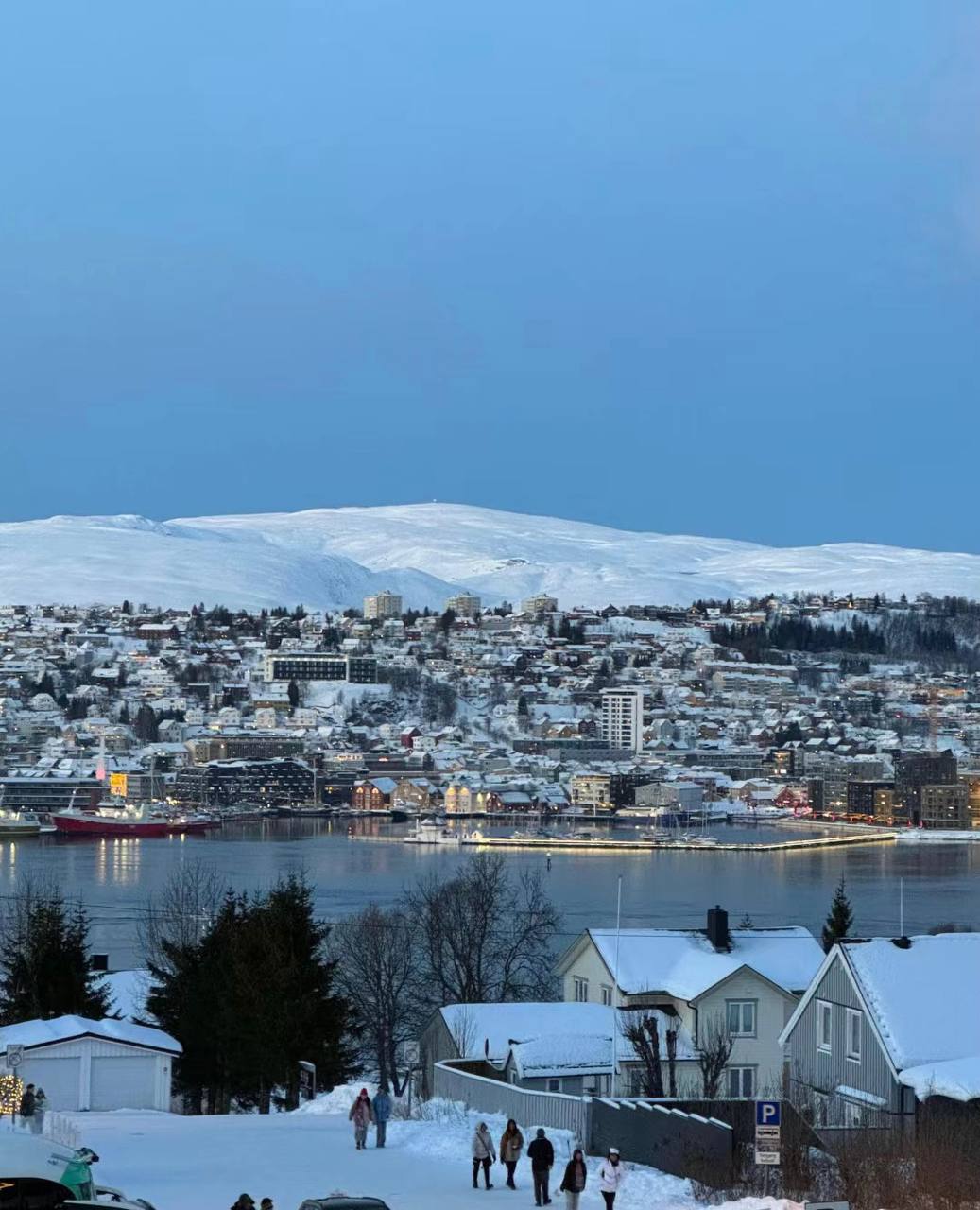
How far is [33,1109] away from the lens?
6367 millimetres

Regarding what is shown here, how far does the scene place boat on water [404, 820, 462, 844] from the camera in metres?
38.6

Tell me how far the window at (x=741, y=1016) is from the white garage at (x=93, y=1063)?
3133 mm

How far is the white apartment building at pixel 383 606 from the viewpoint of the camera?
98.1m

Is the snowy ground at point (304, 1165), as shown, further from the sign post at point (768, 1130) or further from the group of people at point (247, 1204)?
the group of people at point (247, 1204)

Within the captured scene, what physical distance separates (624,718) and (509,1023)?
62119 mm

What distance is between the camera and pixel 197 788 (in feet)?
172

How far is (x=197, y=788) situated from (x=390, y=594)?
5040 centimetres

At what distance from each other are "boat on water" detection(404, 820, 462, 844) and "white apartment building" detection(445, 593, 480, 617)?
54.5 m

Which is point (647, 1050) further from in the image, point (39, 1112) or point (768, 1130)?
point (768, 1130)

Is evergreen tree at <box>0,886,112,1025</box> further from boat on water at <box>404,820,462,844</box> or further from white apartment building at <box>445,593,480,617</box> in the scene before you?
white apartment building at <box>445,593,480,617</box>

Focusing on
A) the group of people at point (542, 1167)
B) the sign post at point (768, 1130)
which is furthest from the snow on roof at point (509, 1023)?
the sign post at point (768, 1130)

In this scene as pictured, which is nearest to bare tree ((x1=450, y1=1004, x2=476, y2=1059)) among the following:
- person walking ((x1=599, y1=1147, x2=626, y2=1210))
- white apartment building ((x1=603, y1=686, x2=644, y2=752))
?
person walking ((x1=599, y1=1147, x2=626, y2=1210))

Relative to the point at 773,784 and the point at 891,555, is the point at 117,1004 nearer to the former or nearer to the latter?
the point at 773,784

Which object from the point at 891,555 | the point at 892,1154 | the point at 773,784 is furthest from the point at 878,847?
the point at 891,555
